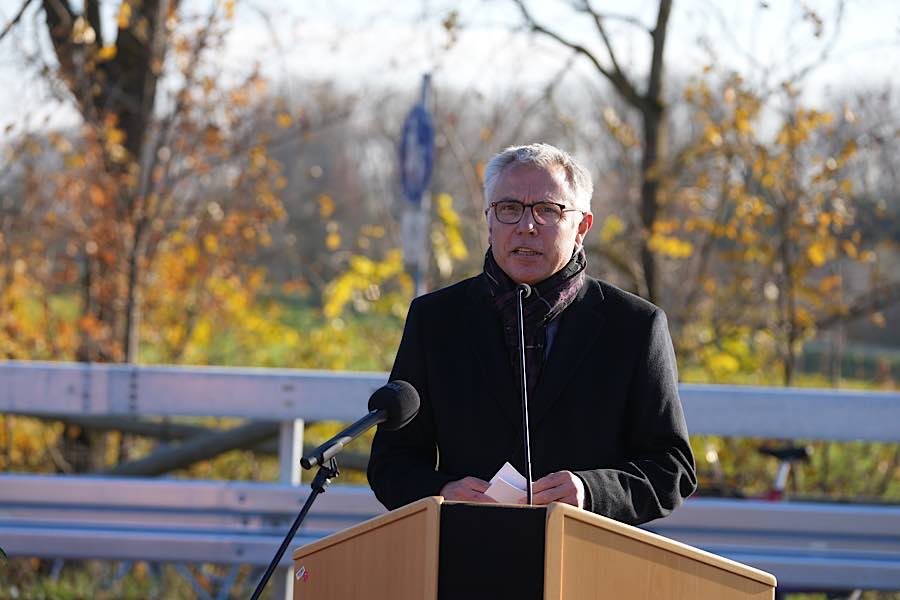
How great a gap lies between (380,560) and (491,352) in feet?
2.94

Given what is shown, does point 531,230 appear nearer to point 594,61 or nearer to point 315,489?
point 315,489

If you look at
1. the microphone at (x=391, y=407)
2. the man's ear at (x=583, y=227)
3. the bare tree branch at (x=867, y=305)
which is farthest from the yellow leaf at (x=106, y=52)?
the microphone at (x=391, y=407)

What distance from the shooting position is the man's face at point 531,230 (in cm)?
351

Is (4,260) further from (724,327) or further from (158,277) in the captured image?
(724,327)

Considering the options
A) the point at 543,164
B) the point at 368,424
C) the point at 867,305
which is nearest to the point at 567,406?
the point at 543,164

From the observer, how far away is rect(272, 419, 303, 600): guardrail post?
19.3 ft

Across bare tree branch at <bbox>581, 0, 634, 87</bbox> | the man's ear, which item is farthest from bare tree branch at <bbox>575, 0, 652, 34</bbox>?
the man's ear

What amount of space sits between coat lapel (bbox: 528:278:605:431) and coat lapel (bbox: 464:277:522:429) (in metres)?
0.05

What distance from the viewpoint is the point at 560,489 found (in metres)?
3.16

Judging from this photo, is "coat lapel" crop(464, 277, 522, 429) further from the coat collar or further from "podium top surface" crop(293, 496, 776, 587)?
"podium top surface" crop(293, 496, 776, 587)

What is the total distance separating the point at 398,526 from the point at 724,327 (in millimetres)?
7511

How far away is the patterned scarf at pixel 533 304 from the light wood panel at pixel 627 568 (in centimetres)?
88

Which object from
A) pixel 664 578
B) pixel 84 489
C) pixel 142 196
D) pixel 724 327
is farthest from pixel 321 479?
pixel 724 327

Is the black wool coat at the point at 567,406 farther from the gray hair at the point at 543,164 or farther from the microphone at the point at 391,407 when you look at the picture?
the microphone at the point at 391,407
